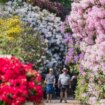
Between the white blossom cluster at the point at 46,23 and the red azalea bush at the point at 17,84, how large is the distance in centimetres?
2124

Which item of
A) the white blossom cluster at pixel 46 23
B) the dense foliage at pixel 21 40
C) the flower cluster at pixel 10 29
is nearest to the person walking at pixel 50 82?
the dense foliage at pixel 21 40

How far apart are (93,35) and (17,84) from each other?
1057 cm

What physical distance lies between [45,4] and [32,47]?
22.2ft

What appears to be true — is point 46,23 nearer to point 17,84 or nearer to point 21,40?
point 21,40

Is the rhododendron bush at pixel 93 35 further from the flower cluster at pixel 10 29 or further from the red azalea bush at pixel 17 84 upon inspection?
the red azalea bush at pixel 17 84

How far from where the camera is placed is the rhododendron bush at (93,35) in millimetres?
17892

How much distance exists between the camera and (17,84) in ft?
32.5

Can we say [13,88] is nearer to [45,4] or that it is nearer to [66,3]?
[45,4]

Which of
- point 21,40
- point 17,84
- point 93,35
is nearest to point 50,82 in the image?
point 21,40

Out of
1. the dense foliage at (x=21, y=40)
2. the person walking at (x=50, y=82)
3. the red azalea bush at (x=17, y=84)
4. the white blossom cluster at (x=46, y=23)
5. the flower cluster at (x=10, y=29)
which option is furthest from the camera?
the white blossom cluster at (x=46, y=23)

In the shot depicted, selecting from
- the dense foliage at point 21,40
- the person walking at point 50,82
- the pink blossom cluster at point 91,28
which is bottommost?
the person walking at point 50,82

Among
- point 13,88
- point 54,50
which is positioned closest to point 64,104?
point 54,50

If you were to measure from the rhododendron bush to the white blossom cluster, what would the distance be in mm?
10551

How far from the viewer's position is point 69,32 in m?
28.4
